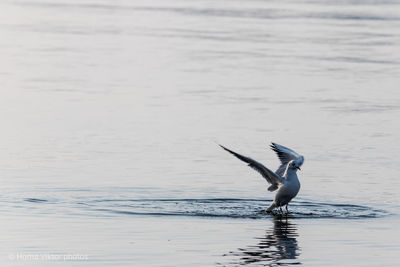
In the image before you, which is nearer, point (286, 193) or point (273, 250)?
point (273, 250)

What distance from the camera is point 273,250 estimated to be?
53.7 feet

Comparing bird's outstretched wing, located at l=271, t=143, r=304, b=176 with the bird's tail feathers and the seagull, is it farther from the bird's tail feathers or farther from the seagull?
the bird's tail feathers

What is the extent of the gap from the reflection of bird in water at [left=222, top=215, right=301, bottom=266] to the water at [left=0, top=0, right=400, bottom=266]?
3 centimetres

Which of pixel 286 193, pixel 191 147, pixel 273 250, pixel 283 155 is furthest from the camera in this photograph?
pixel 191 147

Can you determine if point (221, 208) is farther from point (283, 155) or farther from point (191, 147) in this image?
point (191, 147)

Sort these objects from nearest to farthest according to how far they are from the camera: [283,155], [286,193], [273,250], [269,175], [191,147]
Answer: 1. [273,250]
2. [286,193]
3. [269,175]
4. [283,155]
5. [191,147]

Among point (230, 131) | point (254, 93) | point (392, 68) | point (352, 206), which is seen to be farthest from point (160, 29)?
point (352, 206)

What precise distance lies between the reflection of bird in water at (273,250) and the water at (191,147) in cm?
3

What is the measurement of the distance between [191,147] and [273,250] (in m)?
7.70

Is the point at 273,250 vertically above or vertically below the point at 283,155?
below

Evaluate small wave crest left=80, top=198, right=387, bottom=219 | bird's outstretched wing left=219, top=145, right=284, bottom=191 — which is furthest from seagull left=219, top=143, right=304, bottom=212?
small wave crest left=80, top=198, right=387, bottom=219

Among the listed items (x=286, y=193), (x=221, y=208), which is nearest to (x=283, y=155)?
(x=286, y=193)

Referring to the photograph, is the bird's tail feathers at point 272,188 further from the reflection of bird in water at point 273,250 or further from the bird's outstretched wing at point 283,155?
the reflection of bird in water at point 273,250

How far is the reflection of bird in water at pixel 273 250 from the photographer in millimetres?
15531
